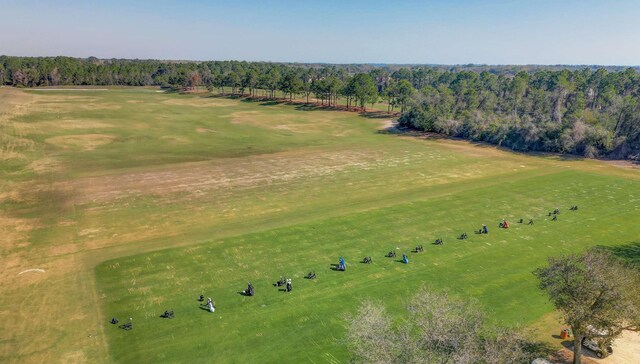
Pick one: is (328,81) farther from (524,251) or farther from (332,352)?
(332,352)

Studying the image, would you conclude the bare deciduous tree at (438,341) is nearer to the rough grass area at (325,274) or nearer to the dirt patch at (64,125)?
the rough grass area at (325,274)

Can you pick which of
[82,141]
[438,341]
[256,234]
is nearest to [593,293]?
[438,341]

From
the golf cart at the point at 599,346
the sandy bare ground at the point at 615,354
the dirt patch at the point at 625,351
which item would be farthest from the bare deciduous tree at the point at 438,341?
the dirt patch at the point at 625,351

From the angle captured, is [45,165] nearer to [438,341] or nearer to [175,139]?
[175,139]

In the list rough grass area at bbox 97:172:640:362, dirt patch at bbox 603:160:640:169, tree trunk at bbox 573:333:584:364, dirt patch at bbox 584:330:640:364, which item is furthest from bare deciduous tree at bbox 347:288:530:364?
dirt patch at bbox 603:160:640:169

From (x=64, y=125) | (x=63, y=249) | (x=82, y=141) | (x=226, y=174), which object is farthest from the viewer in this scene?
(x=64, y=125)
